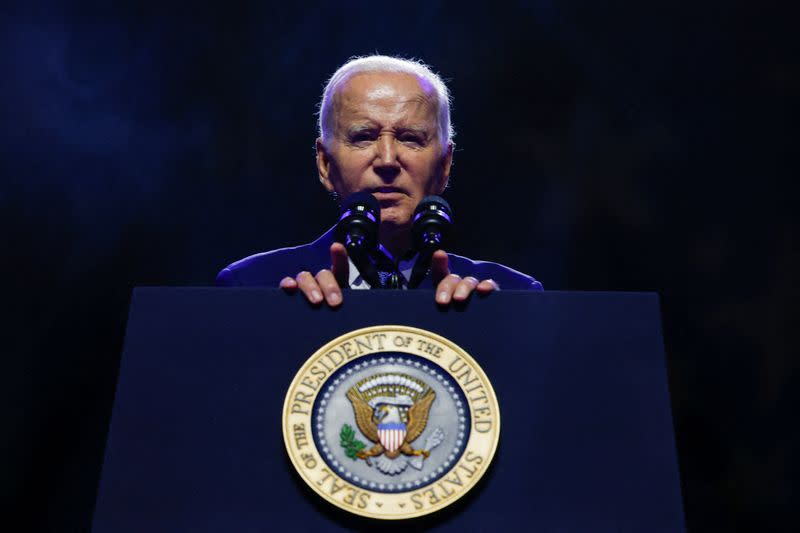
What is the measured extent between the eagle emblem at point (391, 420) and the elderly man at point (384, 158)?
0.71m

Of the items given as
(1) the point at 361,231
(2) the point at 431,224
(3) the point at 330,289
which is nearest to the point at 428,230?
(2) the point at 431,224

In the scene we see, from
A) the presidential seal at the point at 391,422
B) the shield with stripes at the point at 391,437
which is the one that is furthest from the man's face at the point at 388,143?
the shield with stripes at the point at 391,437

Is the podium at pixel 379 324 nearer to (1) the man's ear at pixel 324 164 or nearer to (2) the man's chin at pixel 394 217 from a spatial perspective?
(2) the man's chin at pixel 394 217

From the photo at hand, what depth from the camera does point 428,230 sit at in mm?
1467

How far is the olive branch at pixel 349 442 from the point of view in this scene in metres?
1.17

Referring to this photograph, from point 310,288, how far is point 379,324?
0.13m

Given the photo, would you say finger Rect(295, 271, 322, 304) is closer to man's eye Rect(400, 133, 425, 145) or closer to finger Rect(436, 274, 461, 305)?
finger Rect(436, 274, 461, 305)

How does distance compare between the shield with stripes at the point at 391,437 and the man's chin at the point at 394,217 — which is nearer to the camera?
the shield with stripes at the point at 391,437

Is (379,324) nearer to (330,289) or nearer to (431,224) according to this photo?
(330,289)

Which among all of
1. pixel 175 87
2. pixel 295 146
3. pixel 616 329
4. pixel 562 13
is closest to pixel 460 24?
pixel 562 13

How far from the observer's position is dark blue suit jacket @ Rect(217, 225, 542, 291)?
6.42ft

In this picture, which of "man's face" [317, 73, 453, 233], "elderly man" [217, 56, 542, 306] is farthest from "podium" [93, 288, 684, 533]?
"man's face" [317, 73, 453, 233]

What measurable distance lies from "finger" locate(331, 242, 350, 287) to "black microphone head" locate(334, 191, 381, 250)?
3 cm

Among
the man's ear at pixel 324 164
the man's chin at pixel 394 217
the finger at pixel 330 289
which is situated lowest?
the finger at pixel 330 289
